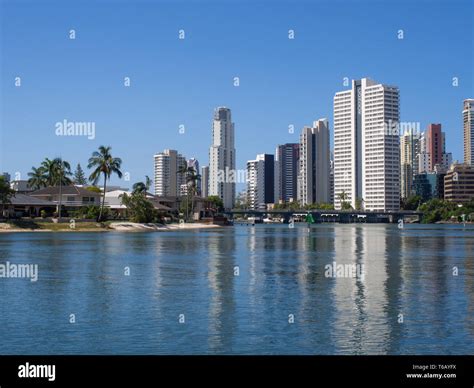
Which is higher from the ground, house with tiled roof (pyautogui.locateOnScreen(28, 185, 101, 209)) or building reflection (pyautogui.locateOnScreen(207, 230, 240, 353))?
house with tiled roof (pyautogui.locateOnScreen(28, 185, 101, 209))

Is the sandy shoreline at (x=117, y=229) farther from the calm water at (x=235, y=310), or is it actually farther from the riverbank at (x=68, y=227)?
the calm water at (x=235, y=310)

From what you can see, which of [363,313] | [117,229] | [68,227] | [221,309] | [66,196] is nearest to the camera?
[363,313]

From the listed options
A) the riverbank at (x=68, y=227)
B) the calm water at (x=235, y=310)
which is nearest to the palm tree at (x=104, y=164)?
the riverbank at (x=68, y=227)

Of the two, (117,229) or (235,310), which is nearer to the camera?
(235,310)

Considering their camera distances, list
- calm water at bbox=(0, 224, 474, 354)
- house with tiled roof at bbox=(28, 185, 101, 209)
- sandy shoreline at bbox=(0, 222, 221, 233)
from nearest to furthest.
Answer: calm water at bbox=(0, 224, 474, 354)
sandy shoreline at bbox=(0, 222, 221, 233)
house with tiled roof at bbox=(28, 185, 101, 209)

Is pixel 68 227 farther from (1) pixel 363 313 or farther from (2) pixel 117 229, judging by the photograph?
(1) pixel 363 313

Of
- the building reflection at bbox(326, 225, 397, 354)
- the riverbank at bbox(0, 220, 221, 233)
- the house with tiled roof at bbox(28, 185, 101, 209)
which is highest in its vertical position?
the house with tiled roof at bbox(28, 185, 101, 209)

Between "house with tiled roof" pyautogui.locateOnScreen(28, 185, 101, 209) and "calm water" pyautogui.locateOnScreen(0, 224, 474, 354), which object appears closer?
"calm water" pyautogui.locateOnScreen(0, 224, 474, 354)

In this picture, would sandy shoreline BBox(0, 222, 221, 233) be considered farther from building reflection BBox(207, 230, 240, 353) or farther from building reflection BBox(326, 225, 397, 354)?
building reflection BBox(326, 225, 397, 354)

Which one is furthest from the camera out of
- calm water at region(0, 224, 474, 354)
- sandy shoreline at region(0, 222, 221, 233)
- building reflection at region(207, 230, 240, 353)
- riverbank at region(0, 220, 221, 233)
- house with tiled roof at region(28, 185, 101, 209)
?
house with tiled roof at region(28, 185, 101, 209)

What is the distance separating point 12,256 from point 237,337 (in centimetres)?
4897

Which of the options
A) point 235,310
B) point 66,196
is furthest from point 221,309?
point 66,196

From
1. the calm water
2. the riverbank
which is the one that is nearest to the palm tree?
the riverbank
